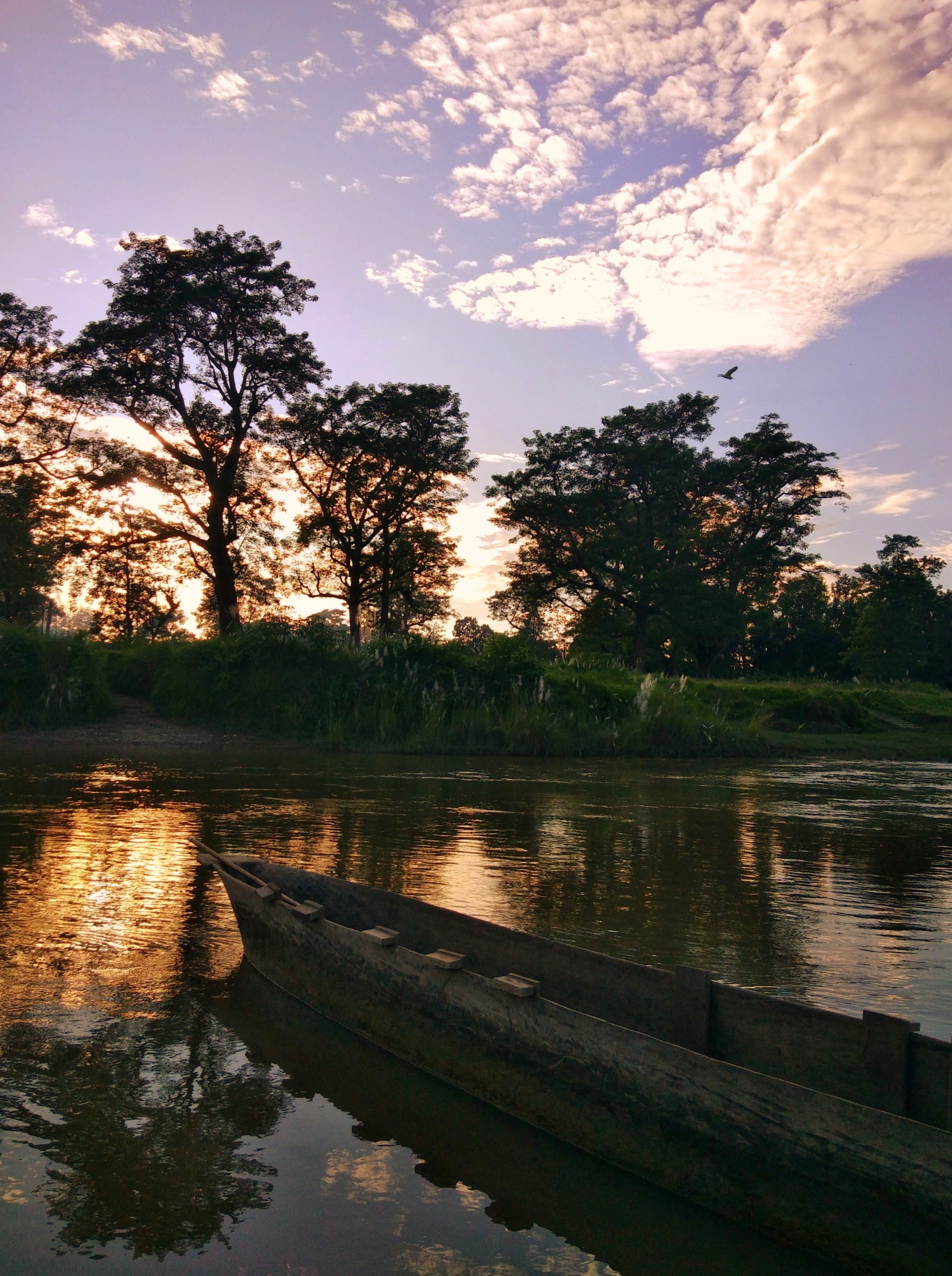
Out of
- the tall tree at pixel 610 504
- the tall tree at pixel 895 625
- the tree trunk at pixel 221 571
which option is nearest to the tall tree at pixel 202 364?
the tree trunk at pixel 221 571

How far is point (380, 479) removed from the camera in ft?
119

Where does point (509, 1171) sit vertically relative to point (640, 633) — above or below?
below

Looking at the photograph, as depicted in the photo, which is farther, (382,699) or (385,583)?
(385,583)

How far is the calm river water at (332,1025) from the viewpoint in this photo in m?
2.93

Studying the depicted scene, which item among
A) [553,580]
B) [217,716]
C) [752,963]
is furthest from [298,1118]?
[553,580]

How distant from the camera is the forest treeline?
2673 centimetres

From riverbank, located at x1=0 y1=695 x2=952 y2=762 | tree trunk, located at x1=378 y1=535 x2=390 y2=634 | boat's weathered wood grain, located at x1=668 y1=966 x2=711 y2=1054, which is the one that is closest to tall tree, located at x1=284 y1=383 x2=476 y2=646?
tree trunk, located at x1=378 y1=535 x2=390 y2=634

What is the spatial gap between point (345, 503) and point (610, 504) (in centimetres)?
1243

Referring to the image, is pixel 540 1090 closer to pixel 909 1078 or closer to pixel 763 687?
pixel 909 1078

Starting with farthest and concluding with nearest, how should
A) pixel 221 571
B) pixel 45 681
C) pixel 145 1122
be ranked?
pixel 221 571, pixel 45 681, pixel 145 1122

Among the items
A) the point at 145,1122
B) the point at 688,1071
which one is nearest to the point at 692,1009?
the point at 688,1071

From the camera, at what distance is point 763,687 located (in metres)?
30.6

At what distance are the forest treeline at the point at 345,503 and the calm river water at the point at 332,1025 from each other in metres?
12.0

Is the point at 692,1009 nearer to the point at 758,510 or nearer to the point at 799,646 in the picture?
the point at 758,510
